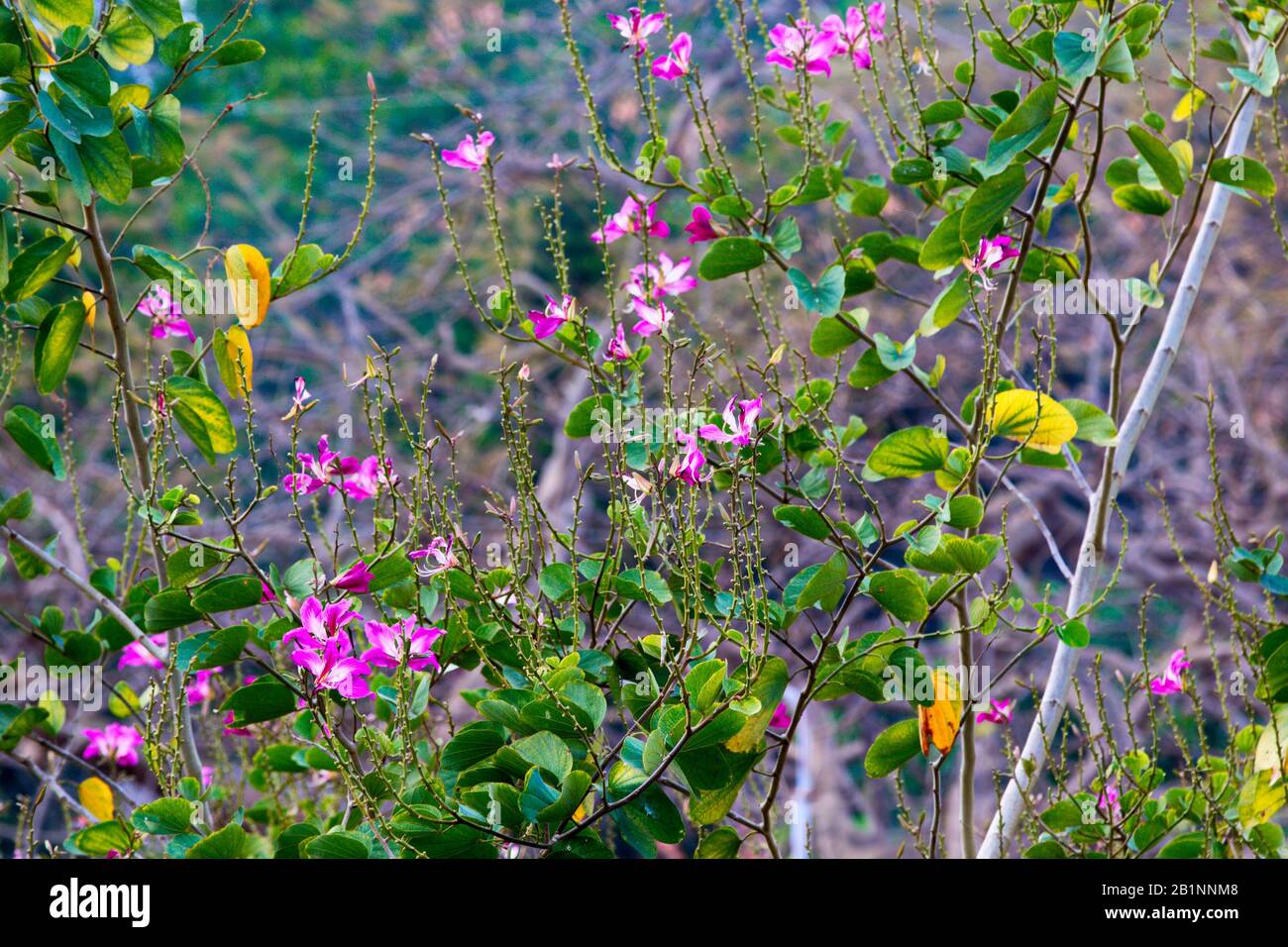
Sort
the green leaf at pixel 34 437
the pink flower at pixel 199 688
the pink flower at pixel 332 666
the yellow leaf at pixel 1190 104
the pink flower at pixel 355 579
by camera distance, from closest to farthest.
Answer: the pink flower at pixel 332 666 < the pink flower at pixel 355 579 < the green leaf at pixel 34 437 < the yellow leaf at pixel 1190 104 < the pink flower at pixel 199 688

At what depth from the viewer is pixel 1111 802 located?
4.21ft

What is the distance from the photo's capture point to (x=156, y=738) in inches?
42.9

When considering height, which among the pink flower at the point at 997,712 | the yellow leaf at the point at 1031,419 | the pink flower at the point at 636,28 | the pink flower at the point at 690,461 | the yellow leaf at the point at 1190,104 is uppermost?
the pink flower at the point at 636,28

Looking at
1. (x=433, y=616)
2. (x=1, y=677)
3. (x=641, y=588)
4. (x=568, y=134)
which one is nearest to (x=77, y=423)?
(x=568, y=134)

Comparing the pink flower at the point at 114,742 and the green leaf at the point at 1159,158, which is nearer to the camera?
the green leaf at the point at 1159,158

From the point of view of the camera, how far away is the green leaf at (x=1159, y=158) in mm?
1196

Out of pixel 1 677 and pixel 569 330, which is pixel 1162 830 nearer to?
pixel 569 330

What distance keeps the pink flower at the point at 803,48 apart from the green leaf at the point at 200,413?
698mm

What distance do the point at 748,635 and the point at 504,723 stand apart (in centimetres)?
22

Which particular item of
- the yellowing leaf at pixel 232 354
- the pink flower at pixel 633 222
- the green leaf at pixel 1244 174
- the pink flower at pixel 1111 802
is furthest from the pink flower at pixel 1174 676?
the yellowing leaf at pixel 232 354

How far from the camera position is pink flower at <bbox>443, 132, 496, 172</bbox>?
51.8 inches

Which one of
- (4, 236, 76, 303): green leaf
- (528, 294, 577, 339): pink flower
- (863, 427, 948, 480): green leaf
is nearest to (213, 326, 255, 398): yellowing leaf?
(4, 236, 76, 303): green leaf

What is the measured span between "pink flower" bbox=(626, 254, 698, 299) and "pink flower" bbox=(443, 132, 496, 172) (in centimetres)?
20

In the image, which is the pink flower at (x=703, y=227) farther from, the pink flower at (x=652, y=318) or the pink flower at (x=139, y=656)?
the pink flower at (x=139, y=656)
